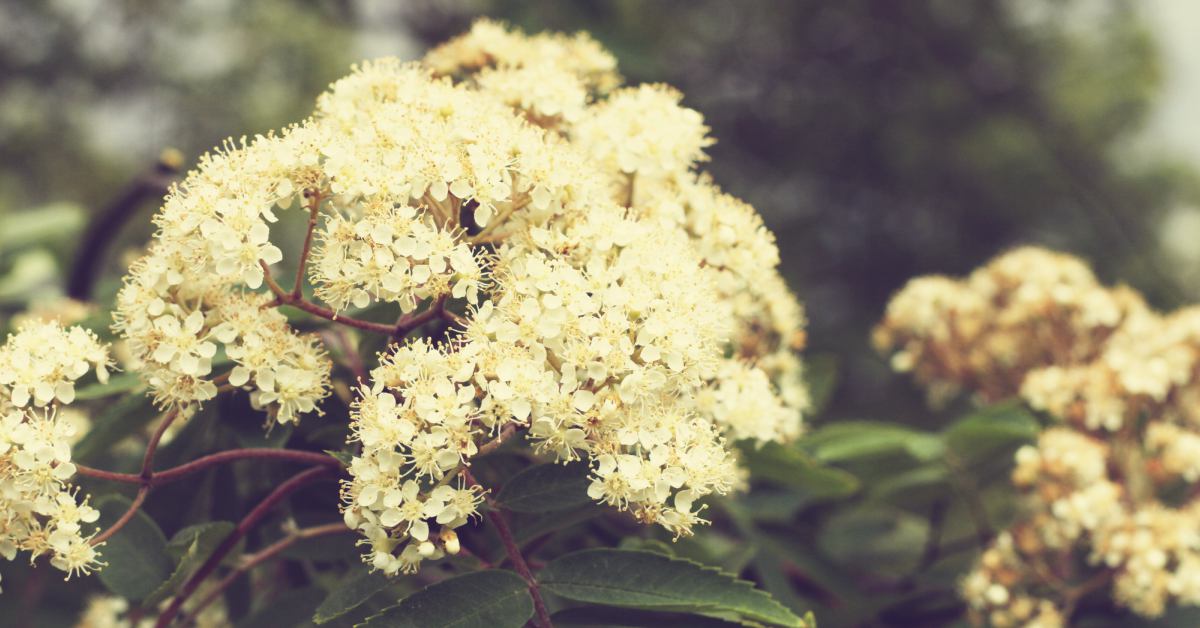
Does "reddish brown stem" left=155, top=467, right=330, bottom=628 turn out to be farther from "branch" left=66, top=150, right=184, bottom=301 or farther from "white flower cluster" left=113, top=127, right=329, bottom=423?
"branch" left=66, top=150, right=184, bottom=301

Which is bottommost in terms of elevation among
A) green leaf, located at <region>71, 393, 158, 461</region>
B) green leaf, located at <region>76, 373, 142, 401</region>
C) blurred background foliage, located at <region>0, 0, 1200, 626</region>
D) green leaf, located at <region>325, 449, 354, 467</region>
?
green leaf, located at <region>325, 449, 354, 467</region>

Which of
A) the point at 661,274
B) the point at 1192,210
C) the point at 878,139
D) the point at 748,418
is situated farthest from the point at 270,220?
the point at 1192,210

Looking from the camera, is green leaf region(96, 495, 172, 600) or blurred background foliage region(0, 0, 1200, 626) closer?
green leaf region(96, 495, 172, 600)

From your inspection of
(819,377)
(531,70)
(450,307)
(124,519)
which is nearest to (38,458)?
(124,519)

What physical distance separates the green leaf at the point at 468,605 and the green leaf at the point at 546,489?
9 centimetres

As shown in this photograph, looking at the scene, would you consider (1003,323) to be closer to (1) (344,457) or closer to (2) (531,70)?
(2) (531,70)

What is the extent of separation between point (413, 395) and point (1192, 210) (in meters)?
7.74

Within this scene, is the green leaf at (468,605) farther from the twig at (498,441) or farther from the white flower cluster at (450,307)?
the twig at (498,441)

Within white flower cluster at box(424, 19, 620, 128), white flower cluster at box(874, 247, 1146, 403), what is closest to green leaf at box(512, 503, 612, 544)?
white flower cluster at box(424, 19, 620, 128)

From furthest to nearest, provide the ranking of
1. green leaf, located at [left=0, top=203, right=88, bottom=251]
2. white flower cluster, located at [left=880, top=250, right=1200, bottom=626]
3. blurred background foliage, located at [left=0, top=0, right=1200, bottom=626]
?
1. blurred background foliage, located at [left=0, top=0, right=1200, bottom=626]
2. green leaf, located at [left=0, top=203, right=88, bottom=251]
3. white flower cluster, located at [left=880, top=250, right=1200, bottom=626]

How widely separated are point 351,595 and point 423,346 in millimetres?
325

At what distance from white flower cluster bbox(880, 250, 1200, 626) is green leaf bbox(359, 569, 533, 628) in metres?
1.02

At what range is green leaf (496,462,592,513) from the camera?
4.25 ft

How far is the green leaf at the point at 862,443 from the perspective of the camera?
1.98 m
